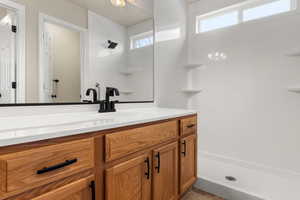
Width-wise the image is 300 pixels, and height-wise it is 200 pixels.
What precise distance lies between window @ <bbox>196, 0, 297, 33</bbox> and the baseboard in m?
2.08

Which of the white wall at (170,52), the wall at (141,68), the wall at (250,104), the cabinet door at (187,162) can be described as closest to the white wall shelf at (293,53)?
the wall at (250,104)

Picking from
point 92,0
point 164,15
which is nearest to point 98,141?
point 92,0

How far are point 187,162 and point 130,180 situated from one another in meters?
0.75

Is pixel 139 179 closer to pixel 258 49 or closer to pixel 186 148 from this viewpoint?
pixel 186 148

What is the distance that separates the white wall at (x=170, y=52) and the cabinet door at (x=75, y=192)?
149 centimetres

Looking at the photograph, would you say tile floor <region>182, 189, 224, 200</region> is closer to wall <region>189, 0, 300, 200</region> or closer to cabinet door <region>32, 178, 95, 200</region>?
wall <region>189, 0, 300, 200</region>

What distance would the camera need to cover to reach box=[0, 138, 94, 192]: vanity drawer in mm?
538

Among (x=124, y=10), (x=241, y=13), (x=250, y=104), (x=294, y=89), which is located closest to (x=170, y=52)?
(x=124, y=10)

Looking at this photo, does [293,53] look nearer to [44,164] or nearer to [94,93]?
[94,93]

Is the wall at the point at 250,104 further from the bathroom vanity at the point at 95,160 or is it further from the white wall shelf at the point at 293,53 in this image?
the bathroom vanity at the point at 95,160

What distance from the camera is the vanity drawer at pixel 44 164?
1.77ft

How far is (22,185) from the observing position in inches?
22.2

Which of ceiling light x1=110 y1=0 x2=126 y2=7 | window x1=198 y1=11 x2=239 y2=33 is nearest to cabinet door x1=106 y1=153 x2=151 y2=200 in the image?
ceiling light x1=110 y1=0 x2=126 y2=7

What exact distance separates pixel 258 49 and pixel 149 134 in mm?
1927
